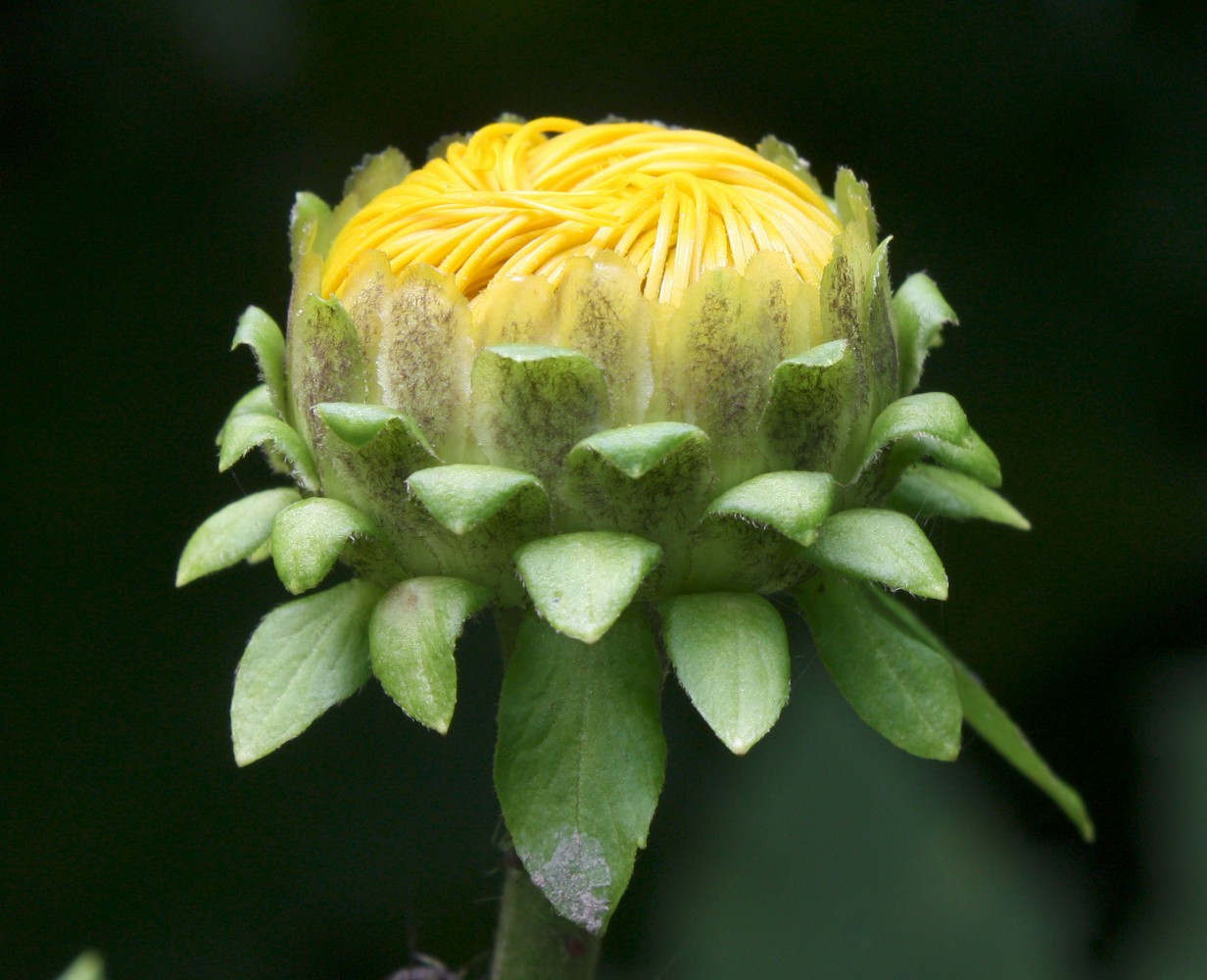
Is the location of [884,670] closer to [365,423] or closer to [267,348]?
[365,423]

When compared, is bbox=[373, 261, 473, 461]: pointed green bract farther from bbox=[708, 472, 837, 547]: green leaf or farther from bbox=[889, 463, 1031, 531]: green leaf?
bbox=[889, 463, 1031, 531]: green leaf

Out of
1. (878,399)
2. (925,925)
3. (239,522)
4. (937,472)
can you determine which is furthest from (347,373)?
(925,925)

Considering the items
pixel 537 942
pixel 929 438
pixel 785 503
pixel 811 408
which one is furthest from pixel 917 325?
pixel 537 942

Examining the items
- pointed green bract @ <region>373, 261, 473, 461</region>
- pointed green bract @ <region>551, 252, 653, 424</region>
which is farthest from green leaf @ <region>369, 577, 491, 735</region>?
pointed green bract @ <region>551, 252, 653, 424</region>

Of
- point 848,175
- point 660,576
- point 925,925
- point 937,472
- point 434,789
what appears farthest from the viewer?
point 434,789

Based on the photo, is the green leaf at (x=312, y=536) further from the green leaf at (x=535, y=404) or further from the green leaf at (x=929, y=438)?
the green leaf at (x=929, y=438)

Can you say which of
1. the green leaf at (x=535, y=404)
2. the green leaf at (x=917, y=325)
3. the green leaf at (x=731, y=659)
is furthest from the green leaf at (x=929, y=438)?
the green leaf at (x=535, y=404)

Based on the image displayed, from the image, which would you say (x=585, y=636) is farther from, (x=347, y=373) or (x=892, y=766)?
(x=892, y=766)
